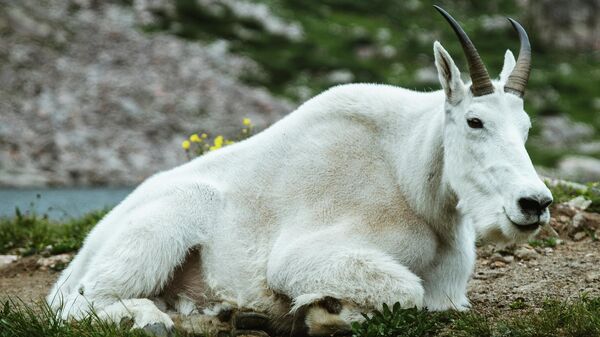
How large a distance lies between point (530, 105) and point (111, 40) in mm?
19926

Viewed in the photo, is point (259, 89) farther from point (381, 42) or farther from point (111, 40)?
point (381, 42)

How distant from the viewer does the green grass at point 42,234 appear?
1016cm

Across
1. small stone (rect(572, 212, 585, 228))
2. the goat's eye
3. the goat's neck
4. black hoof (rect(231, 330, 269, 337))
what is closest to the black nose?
the goat's eye

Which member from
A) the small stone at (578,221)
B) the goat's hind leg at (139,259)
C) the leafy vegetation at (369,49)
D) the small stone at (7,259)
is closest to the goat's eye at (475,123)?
the goat's hind leg at (139,259)

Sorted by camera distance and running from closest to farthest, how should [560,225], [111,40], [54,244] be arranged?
[560,225] → [54,244] → [111,40]

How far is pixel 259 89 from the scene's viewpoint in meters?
37.3

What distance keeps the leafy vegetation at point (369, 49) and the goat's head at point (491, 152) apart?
28.0m

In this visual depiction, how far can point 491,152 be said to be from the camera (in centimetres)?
579

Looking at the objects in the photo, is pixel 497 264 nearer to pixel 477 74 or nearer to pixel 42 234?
pixel 477 74

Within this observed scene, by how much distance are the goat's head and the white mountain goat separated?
0.4 inches

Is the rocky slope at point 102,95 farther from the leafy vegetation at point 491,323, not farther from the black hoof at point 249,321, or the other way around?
the leafy vegetation at point 491,323

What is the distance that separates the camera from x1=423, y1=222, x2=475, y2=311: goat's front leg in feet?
21.3

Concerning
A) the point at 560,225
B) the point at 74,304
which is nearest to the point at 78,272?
the point at 74,304

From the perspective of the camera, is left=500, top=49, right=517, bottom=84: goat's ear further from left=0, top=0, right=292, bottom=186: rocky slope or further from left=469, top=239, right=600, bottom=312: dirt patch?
left=0, top=0, right=292, bottom=186: rocky slope
